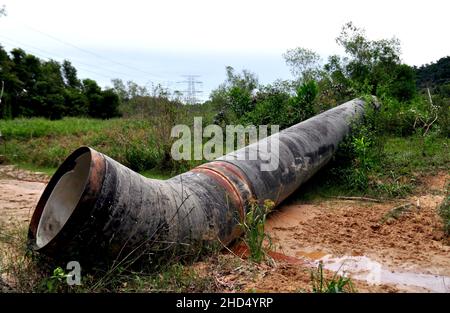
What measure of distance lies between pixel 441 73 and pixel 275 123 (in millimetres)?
23932

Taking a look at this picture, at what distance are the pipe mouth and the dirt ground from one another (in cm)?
115

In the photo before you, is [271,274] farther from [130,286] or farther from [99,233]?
[99,233]

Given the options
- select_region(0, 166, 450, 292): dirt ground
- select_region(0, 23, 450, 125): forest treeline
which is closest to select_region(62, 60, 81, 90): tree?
select_region(0, 23, 450, 125): forest treeline

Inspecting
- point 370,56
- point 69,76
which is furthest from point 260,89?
point 69,76

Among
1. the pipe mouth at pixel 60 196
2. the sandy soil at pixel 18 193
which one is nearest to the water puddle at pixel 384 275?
the pipe mouth at pixel 60 196

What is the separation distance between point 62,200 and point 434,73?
109ft

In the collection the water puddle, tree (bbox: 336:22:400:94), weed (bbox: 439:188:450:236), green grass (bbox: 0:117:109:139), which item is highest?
tree (bbox: 336:22:400:94)

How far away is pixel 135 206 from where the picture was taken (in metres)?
3.53

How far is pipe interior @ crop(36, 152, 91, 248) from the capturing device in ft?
12.2

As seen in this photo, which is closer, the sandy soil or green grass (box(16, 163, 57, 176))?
the sandy soil

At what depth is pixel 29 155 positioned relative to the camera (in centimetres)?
1320

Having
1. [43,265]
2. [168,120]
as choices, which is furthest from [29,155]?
[43,265]

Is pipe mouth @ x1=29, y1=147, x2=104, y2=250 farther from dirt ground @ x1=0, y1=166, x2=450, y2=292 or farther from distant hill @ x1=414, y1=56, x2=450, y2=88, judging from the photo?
distant hill @ x1=414, y1=56, x2=450, y2=88
